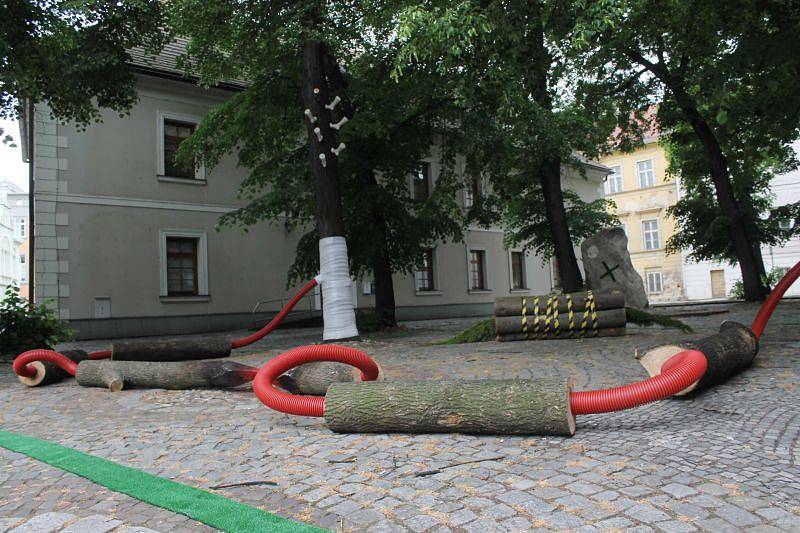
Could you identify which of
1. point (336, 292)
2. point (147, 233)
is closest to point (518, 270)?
point (147, 233)

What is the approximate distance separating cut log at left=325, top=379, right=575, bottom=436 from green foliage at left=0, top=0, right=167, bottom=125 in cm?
Answer: 837

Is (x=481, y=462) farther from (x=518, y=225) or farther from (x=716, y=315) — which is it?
(x=518, y=225)

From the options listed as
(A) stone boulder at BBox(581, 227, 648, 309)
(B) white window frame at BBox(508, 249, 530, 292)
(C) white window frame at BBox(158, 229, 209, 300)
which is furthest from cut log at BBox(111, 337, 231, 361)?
(B) white window frame at BBox(508, 249, 530, 292)

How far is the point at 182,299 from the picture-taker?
19.8 metres

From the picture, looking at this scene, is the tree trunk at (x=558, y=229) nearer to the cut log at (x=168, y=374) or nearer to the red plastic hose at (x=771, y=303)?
the red plastic hose at (x=771, y=303)

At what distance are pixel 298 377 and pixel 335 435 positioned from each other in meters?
1.53

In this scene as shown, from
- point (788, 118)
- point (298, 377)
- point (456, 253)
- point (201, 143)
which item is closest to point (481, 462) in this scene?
point (298, 377)

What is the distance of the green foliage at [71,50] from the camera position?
10086mm

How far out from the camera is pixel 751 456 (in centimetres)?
367

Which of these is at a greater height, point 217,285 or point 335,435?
point 217,285

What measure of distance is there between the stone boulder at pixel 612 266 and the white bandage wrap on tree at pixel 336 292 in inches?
449

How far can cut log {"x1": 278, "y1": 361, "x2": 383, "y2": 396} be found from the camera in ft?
19.6

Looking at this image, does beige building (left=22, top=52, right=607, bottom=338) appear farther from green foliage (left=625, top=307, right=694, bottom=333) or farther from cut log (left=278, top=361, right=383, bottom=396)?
cut log (left=278, top=361, right=383, bottom=396)

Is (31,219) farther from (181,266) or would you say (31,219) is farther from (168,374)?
(168,374)
